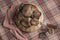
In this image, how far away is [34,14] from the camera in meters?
1.20

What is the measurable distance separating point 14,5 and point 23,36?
25cm

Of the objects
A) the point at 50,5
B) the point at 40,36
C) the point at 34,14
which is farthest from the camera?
the point at 50,5

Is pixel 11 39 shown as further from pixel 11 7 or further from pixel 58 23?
pixel 58 23

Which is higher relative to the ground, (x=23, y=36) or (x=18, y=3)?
(x=18, y=3)

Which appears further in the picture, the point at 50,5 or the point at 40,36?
the point at 50,5

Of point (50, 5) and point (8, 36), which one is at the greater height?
point (50, 5)

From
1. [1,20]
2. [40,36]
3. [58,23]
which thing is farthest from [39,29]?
[1,20]

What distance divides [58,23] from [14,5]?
1.15ft

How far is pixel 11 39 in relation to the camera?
1.28 metres

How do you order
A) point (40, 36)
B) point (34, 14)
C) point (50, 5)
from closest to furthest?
point (34, 14), point (40, 36), point (50, 5)

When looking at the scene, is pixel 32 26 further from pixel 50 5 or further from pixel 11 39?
pixel 50 5

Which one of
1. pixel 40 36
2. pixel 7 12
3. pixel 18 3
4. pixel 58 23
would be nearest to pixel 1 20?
pixel 7 12

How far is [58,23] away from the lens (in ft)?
4.53

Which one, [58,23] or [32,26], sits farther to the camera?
[58,23]
